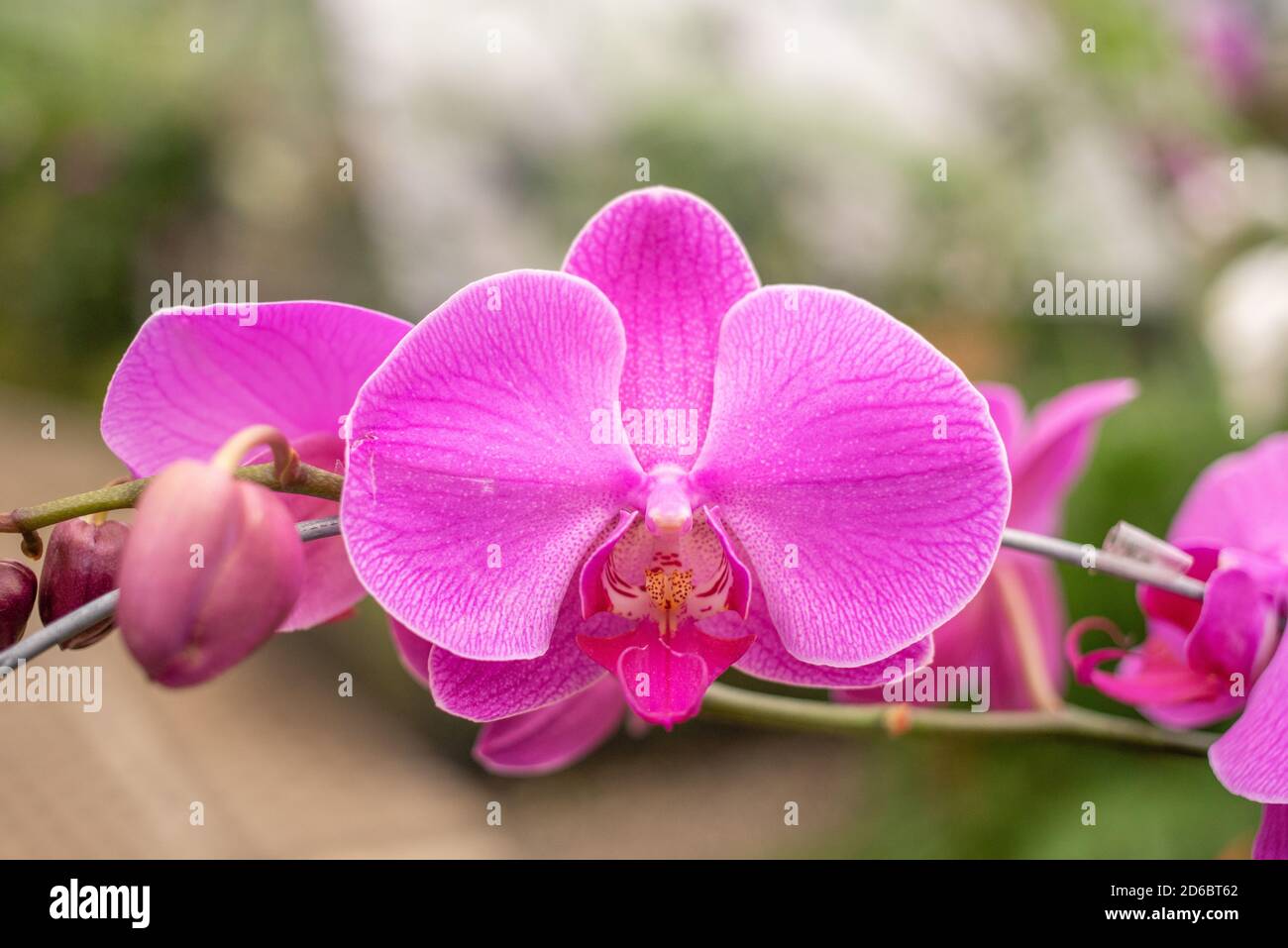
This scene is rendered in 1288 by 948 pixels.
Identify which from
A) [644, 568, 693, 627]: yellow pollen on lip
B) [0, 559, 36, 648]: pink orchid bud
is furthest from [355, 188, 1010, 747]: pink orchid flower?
[0, 559, 36, 648]: pink orchid bud

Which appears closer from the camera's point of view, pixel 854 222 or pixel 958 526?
pixel 958 526

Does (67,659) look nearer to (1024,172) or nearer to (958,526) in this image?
(958,526)

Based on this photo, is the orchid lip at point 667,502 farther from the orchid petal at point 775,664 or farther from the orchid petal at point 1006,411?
the orchid petal at point 1006,411

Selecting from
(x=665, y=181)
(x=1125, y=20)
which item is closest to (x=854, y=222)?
(x=665, y=181)

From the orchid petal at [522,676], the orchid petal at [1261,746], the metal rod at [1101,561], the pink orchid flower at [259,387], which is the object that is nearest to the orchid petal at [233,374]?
the pink orchid flower at [259,387]

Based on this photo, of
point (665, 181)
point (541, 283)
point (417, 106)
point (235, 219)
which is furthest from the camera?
point (235, 219)
